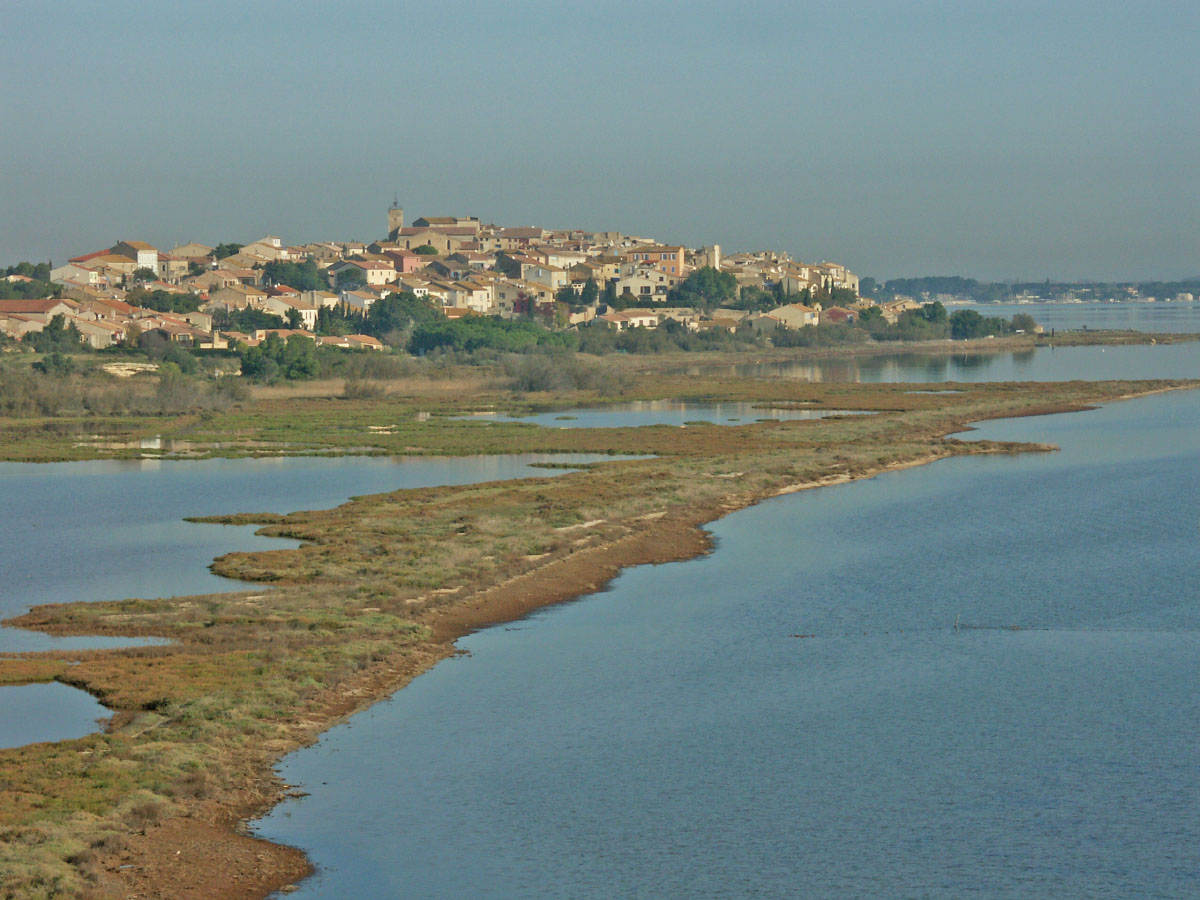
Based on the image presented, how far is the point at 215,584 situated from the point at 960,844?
15.3 m

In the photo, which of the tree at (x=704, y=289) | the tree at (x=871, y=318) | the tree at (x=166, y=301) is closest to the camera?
the tree at (x=166, y=301)

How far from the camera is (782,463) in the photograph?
42.2 m

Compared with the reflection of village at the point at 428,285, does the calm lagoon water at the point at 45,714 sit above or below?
below

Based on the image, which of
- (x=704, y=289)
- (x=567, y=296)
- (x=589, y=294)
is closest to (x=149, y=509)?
(x=589, y=294)

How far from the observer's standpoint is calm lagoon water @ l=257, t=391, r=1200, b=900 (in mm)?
13688

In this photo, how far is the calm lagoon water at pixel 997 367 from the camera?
84.3 metres

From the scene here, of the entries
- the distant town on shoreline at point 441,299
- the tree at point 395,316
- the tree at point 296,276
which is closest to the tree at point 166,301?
the distant town on shoreline at point 441,299

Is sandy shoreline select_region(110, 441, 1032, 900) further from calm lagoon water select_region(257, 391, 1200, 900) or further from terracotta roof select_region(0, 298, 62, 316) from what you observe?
terracotta roof select_region(0, 298, 62, 316)

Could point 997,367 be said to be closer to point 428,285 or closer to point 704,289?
point 704,289

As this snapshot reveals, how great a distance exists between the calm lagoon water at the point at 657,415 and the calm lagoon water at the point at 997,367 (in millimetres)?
19887

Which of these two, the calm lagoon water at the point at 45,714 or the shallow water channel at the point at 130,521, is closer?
the calm lagoon water at the point at 45,714

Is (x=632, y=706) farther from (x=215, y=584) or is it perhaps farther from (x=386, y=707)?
(x=215, y=584)

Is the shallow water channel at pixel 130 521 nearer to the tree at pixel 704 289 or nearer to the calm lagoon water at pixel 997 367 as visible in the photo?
the calm lagoon water at pixel 997 367

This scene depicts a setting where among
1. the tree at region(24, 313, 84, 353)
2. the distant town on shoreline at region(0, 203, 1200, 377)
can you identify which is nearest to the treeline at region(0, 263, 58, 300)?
the distant town on shoreline at region(0, 203, 1200, 377)
